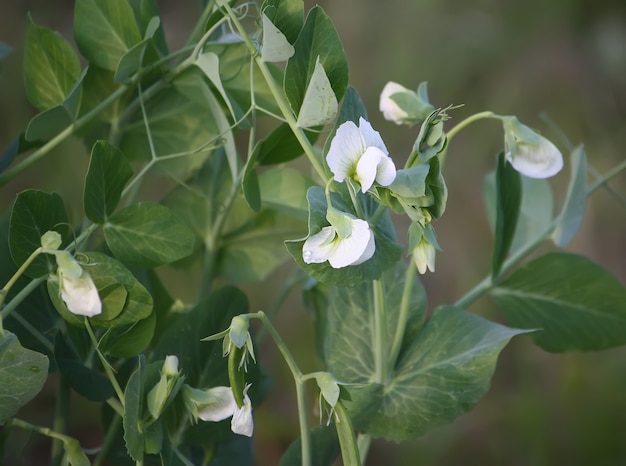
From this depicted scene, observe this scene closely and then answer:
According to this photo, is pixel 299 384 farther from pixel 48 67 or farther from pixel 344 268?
pixel 48 67

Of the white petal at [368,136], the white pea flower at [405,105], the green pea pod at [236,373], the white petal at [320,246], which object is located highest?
the white petal at [368,136]

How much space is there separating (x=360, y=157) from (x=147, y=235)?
0.40ft

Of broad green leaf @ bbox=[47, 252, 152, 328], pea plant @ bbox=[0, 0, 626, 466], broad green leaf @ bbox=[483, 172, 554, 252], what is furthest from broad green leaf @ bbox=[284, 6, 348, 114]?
broad green leaf @ bbox=[483, 172, 554, 252]

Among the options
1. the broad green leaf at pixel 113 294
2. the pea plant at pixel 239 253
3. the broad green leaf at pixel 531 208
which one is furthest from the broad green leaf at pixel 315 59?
the broad green leaf at pixel 531 208

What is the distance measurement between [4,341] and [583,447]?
1175 millimetres

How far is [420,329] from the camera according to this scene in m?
0.41

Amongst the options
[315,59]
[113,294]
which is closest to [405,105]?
[315,59]

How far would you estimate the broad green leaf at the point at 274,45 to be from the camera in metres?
0.33

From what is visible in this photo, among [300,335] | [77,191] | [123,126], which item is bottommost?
[300,335]

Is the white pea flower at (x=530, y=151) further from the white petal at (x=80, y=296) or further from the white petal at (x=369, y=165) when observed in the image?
the white petal at (x=80, y=296)

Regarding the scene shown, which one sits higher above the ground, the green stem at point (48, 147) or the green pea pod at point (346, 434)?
the green stem at point (48, 147)

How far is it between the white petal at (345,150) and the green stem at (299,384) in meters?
0.06

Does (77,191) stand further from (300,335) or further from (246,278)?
(246,278)

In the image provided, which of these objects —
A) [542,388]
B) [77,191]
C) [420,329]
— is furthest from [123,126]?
[542,388]
